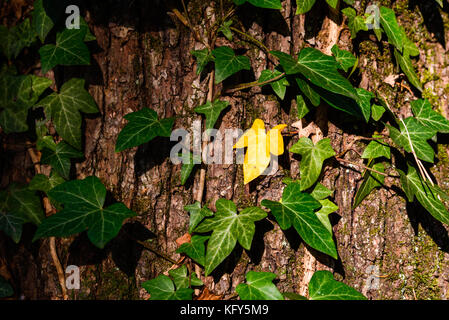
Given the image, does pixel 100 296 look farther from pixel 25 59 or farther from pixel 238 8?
pixel 238 8

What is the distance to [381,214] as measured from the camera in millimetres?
1191

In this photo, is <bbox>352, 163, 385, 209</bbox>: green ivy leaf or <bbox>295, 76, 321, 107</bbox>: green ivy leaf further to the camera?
<bbox>352, 163, 385, 209</bbox>: green ivy leaf

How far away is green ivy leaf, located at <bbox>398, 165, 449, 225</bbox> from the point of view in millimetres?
1110

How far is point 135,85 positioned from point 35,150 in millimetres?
535

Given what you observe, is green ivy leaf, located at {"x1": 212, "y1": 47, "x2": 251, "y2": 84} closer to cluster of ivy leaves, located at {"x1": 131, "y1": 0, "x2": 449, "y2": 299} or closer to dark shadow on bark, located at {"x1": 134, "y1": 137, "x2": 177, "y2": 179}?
cluster of ivy leaves, located at {"x1": 131, "y1": 0, "x2": 449, "y2": 299}

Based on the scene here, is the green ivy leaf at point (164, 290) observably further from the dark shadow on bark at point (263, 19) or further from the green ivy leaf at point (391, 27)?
the green ivy leaf at point (391, 27)

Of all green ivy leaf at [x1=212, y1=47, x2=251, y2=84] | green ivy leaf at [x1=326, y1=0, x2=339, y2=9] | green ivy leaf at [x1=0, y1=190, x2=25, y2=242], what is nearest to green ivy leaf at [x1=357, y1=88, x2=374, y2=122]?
green ivy leaf at [x1=326, y1=0, x2=339, y2=9]

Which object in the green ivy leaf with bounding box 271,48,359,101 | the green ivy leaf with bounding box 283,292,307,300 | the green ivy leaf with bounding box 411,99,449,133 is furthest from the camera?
the green ivy leaf with bounding box 411,99,449,133

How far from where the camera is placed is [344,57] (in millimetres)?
1113

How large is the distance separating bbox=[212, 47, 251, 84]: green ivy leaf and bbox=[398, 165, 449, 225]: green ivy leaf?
727 millimetres

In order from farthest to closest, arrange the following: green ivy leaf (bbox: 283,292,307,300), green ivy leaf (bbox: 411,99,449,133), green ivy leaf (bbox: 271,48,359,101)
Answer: green ivy leaf (bbox: 411,99,449,133) < green ivy leaf (bbox: 283,292,307,300) < green ivy leaf (bbox: 271,48,359,101)

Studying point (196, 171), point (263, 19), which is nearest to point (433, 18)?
point (263, 19)

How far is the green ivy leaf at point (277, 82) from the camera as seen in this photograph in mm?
1093

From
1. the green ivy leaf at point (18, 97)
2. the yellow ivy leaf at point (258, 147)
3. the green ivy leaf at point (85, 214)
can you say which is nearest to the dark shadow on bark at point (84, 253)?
the green ivy leaf at point (85, 214)
